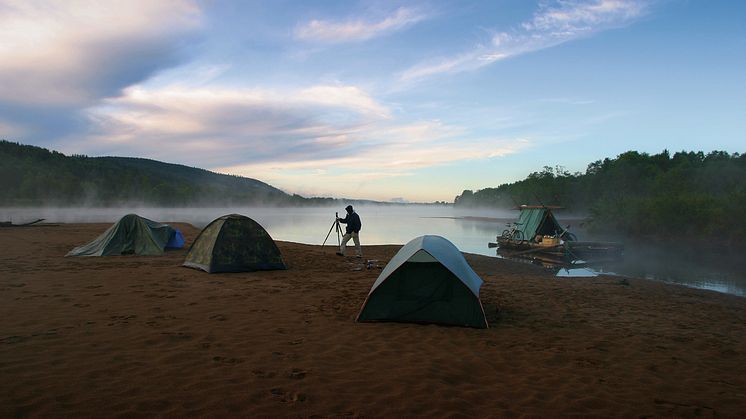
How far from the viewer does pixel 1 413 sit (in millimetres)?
3967

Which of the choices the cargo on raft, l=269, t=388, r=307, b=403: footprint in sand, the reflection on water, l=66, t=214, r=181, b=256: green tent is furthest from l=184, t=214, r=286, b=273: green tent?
the cargo on raft

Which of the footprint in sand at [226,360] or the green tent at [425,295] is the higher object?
the green tent at [425,295]

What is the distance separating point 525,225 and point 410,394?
27.2 meters

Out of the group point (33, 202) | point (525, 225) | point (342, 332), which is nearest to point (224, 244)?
point (342, 332)

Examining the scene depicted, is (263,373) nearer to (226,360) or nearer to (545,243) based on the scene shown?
(226,360)

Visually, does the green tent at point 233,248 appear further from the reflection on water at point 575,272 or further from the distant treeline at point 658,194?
the distant treeline at point 658,194

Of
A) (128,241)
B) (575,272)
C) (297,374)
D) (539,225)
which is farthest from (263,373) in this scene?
(539,225)

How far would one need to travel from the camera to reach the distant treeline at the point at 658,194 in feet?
111

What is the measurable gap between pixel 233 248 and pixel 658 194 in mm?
53667

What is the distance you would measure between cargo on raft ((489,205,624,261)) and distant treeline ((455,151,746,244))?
14.0m

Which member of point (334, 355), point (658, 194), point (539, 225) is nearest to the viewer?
point (334, 355)

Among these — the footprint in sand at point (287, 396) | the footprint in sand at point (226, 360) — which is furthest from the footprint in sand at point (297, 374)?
the footprint in sand at point (226, 360)

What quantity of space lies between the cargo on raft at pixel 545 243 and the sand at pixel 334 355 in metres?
13.0

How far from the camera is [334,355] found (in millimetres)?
6117
